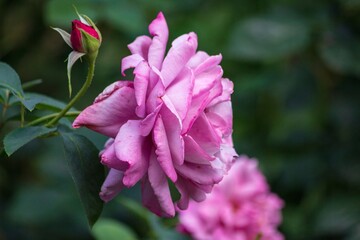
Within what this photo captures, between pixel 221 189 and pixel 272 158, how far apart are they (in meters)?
0.65

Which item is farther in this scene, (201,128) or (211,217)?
(211,217)

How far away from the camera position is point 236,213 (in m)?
1.42

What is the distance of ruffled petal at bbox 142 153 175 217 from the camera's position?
0.74 meters

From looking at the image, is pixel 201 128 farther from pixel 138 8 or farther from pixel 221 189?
pixel 138 8

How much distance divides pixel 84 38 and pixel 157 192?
170mm

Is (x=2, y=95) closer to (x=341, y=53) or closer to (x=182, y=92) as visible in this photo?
(x=182, y=92)

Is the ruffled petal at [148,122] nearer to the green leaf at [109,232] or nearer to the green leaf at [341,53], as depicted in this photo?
the green leaf at [109,232]

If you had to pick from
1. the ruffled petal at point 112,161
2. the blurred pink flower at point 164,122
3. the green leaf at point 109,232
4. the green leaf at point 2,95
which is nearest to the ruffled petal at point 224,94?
the blurred pink flower at point 164,122

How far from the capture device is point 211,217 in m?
1.39

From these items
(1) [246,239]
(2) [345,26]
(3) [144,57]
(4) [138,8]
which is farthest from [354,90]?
(3) [144,57]

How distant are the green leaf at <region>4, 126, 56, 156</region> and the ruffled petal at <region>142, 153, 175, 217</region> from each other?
115 mm

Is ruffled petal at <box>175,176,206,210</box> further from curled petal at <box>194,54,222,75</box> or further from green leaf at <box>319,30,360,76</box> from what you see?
green leaf at <box>319,30,360,76</box>

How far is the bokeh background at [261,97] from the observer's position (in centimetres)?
194

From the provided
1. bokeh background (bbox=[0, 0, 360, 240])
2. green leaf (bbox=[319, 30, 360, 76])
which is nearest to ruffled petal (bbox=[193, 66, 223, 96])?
bokeh background (bbox=[0, 0, 360, 240])
